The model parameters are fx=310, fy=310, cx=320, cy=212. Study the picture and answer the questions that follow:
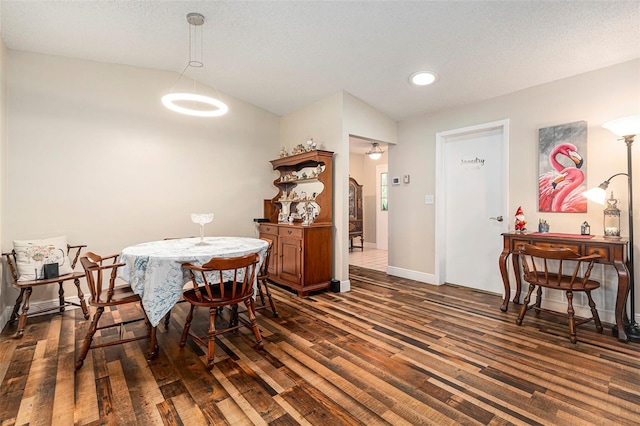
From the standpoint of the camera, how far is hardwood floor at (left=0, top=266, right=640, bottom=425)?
171cm

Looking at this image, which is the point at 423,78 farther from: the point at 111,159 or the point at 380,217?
the point at 380,217

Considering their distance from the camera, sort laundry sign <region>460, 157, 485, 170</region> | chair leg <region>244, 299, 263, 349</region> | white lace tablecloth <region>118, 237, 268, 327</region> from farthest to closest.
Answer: laundry sign <region>460, 157, 485, 170</region> < chair leg <region>244, 299, 263, 349</region> < white lace tablecloth <region>118, 237, 268, 327</region>

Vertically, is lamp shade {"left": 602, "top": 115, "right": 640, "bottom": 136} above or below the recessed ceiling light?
below

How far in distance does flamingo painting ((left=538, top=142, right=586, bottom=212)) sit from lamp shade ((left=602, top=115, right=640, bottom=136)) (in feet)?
1.58

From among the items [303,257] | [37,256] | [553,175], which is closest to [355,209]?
[303,257]

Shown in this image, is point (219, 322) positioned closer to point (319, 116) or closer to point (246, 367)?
point (246, 367)

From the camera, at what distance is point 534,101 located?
3.46 metres

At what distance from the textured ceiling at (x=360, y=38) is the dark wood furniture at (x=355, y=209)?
163 inches

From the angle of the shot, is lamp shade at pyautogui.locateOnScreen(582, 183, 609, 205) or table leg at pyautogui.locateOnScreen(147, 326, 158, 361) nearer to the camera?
table leg at pyautogui.locateOnScreen(147, 326, 158, 361)

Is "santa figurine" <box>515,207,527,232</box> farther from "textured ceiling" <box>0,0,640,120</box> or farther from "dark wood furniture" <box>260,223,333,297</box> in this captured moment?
"dark wood furniture" <box>260,223,333,297</box>

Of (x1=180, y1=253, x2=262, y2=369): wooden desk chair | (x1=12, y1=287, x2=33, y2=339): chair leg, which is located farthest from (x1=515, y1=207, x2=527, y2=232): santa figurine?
(x1=12, y1=287, x2=33, y2=339): chair leg

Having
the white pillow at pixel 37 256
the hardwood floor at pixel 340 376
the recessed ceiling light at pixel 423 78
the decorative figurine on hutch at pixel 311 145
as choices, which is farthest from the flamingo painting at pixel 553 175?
the white pillow at pixel 37 256

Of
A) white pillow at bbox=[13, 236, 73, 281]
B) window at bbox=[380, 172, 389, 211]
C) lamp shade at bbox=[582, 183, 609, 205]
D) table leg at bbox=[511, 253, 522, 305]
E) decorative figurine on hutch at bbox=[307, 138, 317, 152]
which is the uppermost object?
decorative figurine on hutch at bbox=[307, 138, 317, 152]

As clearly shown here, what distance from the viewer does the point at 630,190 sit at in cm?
272
